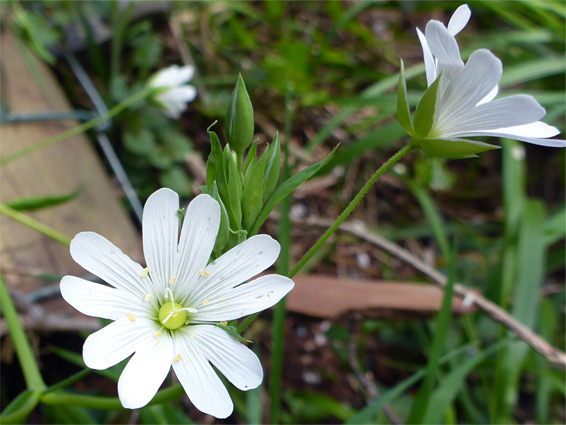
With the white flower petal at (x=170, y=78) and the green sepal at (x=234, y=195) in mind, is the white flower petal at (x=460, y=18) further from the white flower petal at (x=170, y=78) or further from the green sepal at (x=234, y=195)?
the white flower petal at (x=170, y=78)

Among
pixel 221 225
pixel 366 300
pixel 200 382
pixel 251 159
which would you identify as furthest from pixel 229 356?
pixel 366 300

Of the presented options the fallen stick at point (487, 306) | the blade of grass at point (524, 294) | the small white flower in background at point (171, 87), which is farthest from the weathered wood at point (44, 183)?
the blade of grass at point (524, 294)

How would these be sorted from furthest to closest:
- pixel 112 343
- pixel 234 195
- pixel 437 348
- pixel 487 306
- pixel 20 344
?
pixel 487 306 < pixel 437 348 < pixel 20 344 < pixel 234 195 < pixel 112 343

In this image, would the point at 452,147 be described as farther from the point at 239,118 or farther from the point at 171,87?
the point at 171,87

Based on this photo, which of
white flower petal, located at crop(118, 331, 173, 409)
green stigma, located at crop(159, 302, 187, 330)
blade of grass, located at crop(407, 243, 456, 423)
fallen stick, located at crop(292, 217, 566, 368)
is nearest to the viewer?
white flower petal, located at crop(118, 331, 173, 409)

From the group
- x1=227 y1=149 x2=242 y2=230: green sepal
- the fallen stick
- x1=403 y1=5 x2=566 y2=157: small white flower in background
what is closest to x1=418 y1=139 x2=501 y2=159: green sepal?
x1=403 y1=5 x2=566 y2=157: small white flower in background

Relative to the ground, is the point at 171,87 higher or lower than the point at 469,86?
higher

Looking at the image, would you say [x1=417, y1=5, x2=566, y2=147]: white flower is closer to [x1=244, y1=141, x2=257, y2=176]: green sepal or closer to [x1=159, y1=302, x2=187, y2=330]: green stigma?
[x1=244, y1=141, x2=257, y2=176]: green sepal
